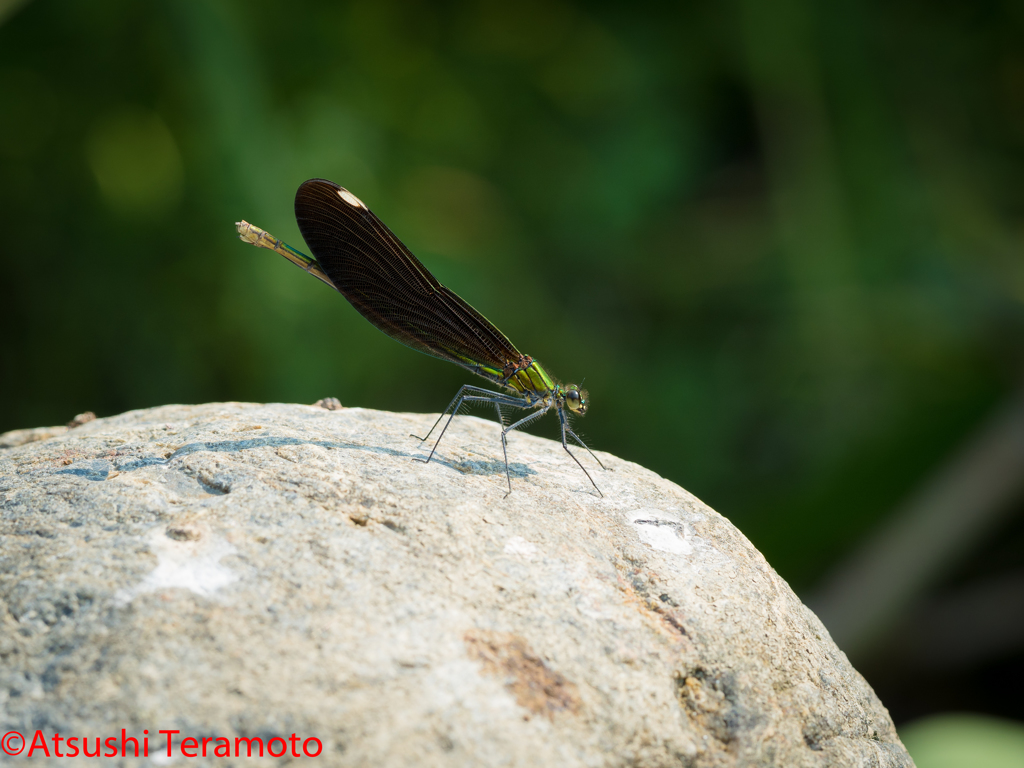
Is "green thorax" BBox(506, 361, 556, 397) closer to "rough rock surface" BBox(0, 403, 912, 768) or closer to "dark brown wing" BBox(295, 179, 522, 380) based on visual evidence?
"dark brown wing" BBox(295, 179, 522, 380)

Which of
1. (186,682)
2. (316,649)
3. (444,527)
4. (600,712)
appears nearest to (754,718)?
(600,712)

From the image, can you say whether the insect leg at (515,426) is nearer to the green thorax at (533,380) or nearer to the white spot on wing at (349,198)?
the green thorax at (533,380)

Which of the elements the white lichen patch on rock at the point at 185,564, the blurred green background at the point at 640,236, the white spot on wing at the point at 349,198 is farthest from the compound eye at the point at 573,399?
the blurred green background at the point at 640,236

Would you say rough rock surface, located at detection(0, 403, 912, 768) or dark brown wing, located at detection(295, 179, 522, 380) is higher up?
dark brown wing, located at detection(295, 179, 522, 380)

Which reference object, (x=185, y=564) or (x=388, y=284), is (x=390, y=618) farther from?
(x=388, y=284)

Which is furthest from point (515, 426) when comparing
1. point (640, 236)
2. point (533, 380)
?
point (640, 236)

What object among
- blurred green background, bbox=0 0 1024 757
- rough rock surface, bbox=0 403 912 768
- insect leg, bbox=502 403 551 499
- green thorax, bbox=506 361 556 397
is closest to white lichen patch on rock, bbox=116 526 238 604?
rough rock surface, bbox=0 403 912 768
